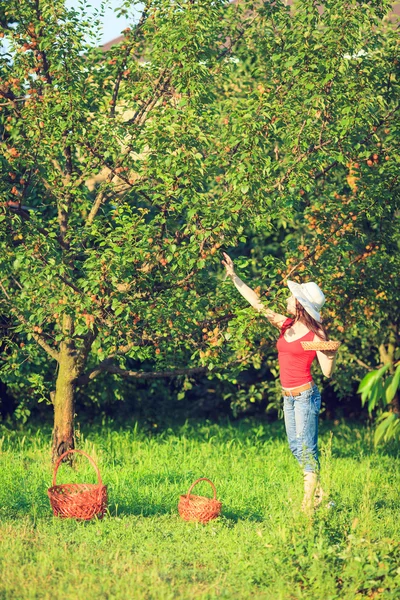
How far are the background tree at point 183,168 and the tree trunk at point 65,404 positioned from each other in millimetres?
14

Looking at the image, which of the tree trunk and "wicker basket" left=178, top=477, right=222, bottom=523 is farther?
the tree trunk

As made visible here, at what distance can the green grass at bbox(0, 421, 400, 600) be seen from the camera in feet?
17.1

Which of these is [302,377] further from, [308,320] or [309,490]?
[309,490]

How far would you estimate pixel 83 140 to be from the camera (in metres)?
7.45

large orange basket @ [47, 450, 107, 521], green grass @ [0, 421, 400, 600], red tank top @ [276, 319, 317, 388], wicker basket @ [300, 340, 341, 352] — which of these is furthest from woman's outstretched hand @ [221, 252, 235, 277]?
large orange basket @ [47, 450, 107, 521]

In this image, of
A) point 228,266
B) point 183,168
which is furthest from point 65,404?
point 183,168

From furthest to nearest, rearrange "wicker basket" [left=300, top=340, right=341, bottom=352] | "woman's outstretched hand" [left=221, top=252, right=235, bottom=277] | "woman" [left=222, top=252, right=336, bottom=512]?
1. "woman's outstretched hand" [left=221, top=252, right=235, bottom=277]
2. "woman" [left=222, top=252, right=336, bottom=512]
3. "wicker basket" [left=300, top=340, right=341, bottom=352]

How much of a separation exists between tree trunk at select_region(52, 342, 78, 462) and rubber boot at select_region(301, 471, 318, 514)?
119 inches

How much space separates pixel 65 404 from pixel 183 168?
3104 mm

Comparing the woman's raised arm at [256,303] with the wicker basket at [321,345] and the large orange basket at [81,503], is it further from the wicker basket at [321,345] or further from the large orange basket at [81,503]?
the large orange basket at [81,503]

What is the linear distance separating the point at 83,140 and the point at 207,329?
2104mm

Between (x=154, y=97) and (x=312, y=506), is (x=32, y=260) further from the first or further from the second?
(x=312, y=506)

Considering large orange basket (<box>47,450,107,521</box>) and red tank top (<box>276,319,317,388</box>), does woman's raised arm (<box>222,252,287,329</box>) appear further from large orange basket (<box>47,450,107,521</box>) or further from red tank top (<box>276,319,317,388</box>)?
large orange basket (<box>47,450,107,521</box>)

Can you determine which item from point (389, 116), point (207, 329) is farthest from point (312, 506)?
point (389, 116)
